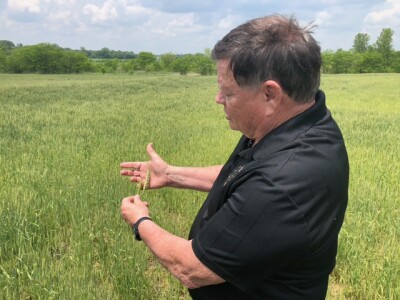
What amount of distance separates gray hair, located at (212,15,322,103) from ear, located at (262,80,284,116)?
2 centimetres

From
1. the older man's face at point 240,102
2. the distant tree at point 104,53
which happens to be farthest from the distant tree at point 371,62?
the distant tree at point 104,53

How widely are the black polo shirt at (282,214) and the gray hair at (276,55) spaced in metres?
0.13

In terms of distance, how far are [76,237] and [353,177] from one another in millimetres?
3966

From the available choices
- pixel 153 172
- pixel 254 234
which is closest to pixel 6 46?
pixel 153 172

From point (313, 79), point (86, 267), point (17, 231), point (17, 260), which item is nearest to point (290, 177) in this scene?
point (313, 79)

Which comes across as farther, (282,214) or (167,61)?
(167,61)

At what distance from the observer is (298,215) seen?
1.29 m

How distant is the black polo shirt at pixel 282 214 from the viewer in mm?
1297

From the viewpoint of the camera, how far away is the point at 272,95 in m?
1.46

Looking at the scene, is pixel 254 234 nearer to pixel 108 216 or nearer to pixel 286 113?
pixel 286 113

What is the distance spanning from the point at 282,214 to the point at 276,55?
0.53 metres

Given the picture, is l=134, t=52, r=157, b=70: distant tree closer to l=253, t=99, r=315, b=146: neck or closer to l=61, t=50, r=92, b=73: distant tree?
l=61, t=50, r=92, b=73: distant tree

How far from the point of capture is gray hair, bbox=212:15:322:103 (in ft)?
4.57

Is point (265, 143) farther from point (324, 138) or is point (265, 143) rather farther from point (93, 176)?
point (93, 176)
